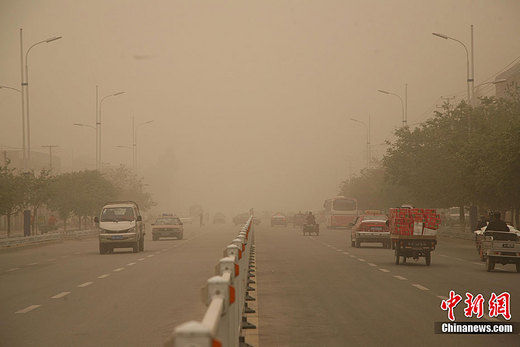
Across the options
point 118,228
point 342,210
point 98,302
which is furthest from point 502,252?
point 342,210

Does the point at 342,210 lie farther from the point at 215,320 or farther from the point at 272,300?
Result: the point at 215,320

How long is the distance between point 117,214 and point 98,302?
21894 millimetres

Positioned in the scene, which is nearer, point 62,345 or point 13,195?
point 62,345

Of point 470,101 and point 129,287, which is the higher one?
point 470,101

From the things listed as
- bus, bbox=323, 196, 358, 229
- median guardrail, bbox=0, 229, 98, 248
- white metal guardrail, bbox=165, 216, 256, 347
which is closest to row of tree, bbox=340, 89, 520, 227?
bus, bbox=323, 196, 358, 229

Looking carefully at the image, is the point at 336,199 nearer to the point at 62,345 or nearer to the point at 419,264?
the point at 419,264

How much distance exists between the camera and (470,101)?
55719mm

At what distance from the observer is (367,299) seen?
1688 cm

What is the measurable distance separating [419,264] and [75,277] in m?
11.1

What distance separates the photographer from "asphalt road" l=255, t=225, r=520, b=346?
11.9m

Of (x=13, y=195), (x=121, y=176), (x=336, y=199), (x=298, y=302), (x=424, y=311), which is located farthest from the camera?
(x=121, y=176)

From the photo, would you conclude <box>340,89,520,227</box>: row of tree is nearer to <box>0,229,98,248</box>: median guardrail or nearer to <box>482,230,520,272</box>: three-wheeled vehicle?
<box>482,230,520,272</box>: three-wheeled vehicle

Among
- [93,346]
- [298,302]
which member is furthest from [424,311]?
[93,346]

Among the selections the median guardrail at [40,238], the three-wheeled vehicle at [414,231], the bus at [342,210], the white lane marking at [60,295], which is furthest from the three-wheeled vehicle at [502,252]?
the bus at [342,210]
